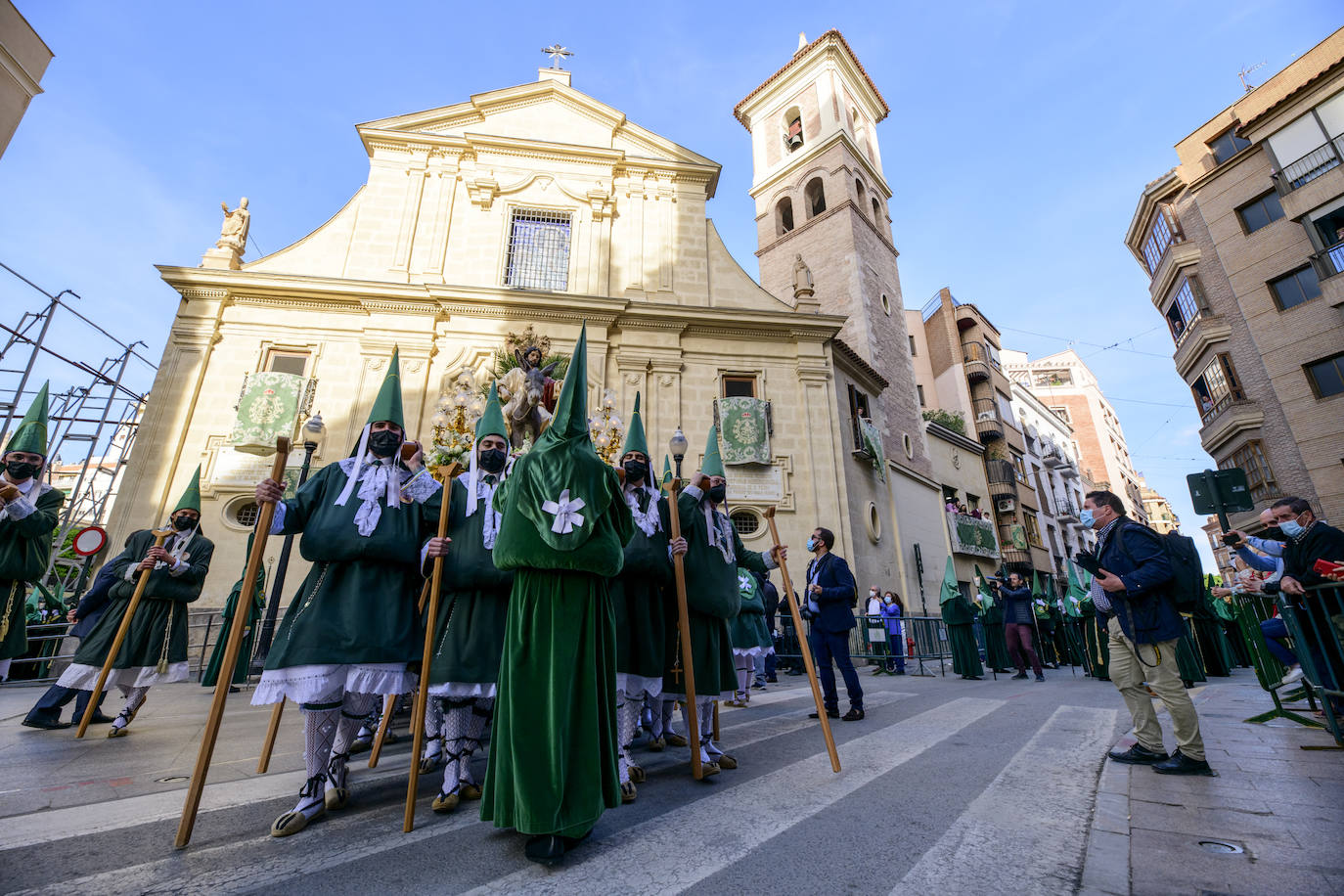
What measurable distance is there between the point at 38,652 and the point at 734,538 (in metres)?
14.2

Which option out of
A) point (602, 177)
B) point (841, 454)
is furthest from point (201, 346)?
point (841, 454)

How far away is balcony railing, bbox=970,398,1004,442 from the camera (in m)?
31.0

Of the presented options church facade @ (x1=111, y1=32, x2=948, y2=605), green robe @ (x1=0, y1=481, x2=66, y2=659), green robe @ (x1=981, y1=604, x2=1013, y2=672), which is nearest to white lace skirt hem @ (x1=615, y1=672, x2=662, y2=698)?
green robe @ (x1=0, y1=481, x2=66, y2=659)

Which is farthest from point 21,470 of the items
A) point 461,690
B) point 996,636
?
point 996,636

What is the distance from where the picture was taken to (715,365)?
17.4m

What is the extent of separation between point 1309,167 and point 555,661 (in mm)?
29024

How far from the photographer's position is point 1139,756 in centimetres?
382

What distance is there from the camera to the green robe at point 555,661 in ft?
8.17

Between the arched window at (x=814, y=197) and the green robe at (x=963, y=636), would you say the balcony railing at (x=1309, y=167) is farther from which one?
the green robe at (x=963, y=636)

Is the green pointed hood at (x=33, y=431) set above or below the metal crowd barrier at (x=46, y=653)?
above

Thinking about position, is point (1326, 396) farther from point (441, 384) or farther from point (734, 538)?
point (441, 384)

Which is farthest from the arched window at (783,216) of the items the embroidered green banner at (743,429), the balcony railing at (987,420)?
the embroidered green banner at (743,429)

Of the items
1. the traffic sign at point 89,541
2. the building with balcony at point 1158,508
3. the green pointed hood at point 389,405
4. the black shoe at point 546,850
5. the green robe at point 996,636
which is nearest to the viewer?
the black shoe at point 546,850

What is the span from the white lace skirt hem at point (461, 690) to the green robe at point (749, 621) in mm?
3681
